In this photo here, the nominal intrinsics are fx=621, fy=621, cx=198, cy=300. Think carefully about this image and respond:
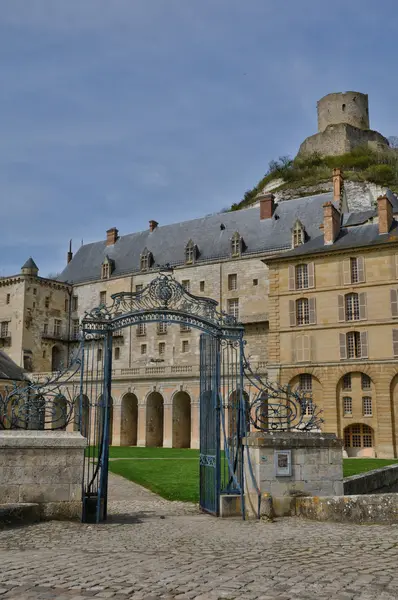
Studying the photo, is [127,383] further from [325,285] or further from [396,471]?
[396,471]

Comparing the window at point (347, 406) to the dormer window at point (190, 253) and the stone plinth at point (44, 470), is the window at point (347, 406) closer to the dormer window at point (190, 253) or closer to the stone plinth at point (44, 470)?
the dormer window at point (190, 253)

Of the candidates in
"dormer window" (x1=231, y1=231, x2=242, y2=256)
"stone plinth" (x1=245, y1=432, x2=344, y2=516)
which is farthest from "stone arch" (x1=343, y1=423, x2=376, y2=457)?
→ "stone plinth" (x1=245, y1=432, x2=344, y2=516)

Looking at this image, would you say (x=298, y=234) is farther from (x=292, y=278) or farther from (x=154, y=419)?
(x=154, y=419)

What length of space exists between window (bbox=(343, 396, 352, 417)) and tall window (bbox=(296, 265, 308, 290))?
255 inches

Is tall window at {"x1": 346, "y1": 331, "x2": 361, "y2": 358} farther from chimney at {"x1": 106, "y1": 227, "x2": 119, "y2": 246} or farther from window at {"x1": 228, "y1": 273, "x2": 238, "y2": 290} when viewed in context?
chimney at {"x1": 106, "y1": 227, "x2": 119, "y2": 246}

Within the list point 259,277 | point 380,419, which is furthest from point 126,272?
point 380,419

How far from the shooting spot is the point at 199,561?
618 cm

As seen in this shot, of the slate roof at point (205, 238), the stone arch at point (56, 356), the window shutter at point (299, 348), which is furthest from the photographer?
the stone arch at point (56, 356)

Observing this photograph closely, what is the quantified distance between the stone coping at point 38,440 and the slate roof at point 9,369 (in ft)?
109

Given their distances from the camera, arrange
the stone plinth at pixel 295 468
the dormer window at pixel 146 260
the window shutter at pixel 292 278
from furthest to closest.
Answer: the dormer window at pixel 146 260
the window shutter at pixel 292 278
the stone plinth at pixel 295 468

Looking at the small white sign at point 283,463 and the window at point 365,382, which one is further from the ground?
the window at point 365,382

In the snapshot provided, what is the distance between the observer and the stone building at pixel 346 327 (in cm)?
3153

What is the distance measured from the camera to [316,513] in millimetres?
9422

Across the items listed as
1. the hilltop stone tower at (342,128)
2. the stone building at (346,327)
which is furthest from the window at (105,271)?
the hilltop stone tower at (342,128)
